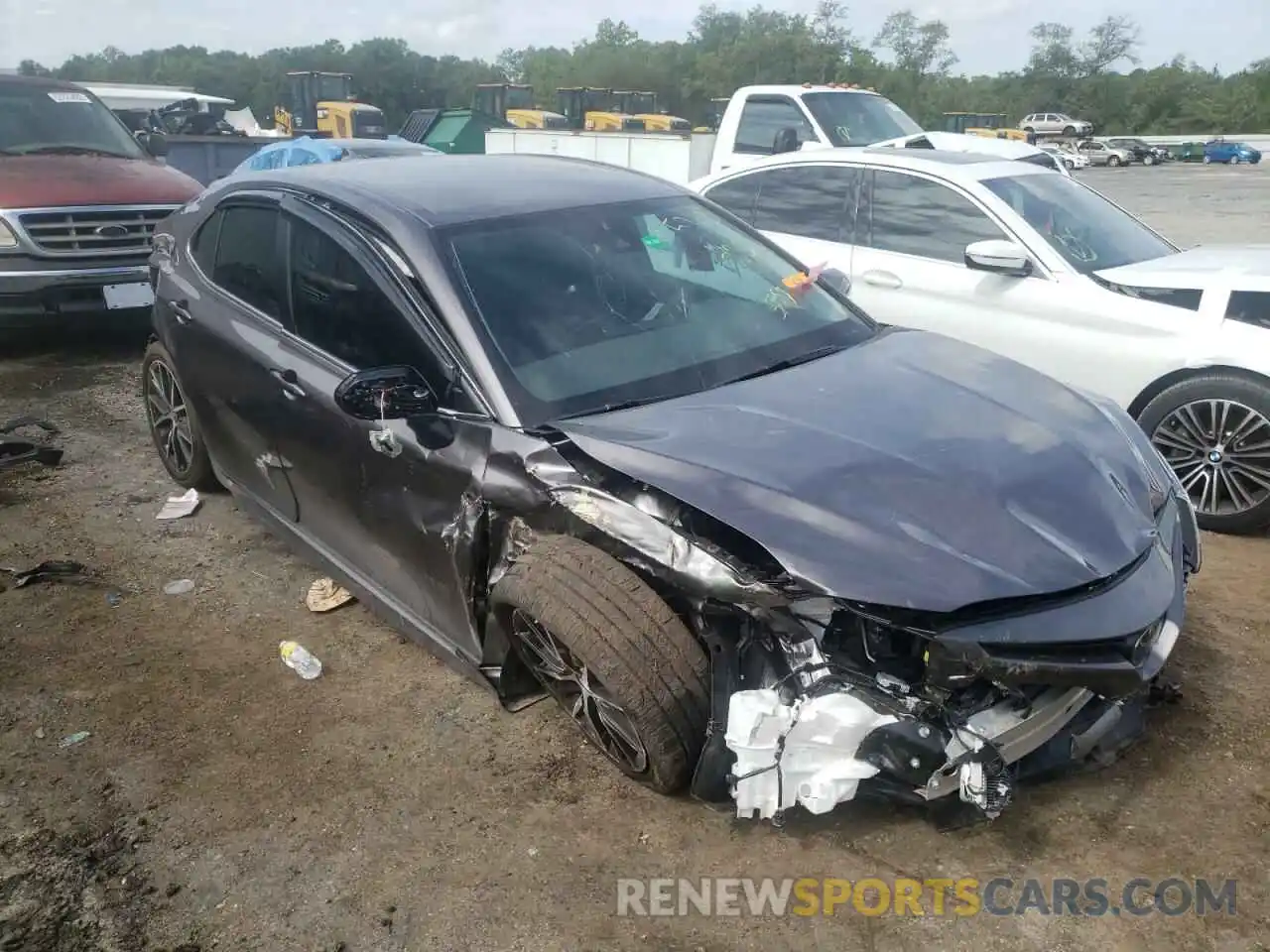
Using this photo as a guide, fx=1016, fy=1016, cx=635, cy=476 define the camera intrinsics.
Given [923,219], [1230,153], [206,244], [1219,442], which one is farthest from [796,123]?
[1230,153]

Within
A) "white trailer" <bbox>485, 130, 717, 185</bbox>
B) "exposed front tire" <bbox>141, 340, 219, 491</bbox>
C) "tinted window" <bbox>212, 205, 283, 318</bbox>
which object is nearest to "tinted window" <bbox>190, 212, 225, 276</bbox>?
"tinted window" <bbox>212, 205, 283, 318</bbox>

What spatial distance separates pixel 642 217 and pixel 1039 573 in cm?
204

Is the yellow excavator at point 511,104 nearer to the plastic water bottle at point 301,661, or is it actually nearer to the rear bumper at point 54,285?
the rear bumper at point 54,285

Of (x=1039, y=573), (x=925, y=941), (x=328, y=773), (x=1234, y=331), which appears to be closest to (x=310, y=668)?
(x=328, y=773)

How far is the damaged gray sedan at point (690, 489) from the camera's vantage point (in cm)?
248

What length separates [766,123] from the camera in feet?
35.6

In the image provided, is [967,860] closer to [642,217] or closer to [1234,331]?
[642,217]

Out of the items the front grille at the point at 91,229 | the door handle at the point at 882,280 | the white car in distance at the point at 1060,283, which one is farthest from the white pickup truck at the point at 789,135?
the door handle at the point at 882,280

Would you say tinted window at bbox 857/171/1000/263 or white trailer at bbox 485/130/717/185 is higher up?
tinted window at bbox 857/171/1000/263

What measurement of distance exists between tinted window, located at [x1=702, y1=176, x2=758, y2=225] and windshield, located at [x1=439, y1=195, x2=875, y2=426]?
2535mm

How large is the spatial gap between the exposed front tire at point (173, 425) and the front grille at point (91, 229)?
264 cm

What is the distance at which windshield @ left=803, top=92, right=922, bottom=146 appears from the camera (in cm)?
1071

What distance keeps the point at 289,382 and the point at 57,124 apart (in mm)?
6720

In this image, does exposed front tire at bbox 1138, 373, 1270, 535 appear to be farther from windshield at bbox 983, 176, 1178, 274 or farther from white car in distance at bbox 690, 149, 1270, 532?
windshield at bbox 983, 176, 1178, 274
